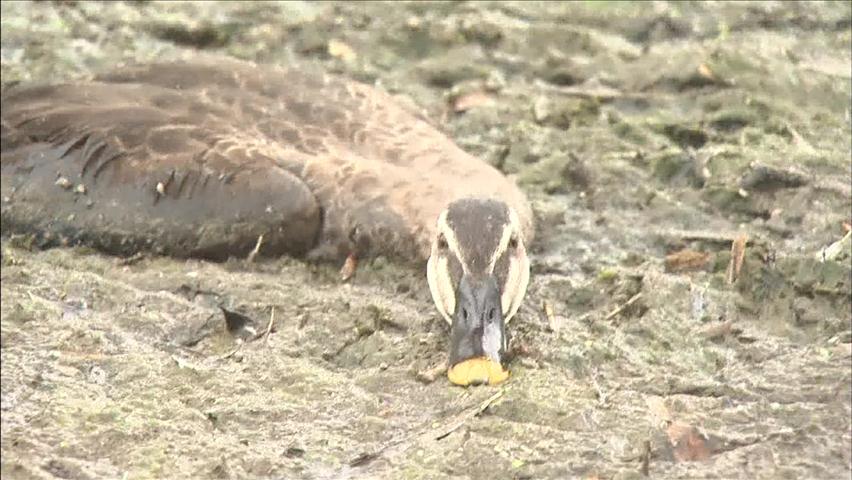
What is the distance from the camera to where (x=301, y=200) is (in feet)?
20.1

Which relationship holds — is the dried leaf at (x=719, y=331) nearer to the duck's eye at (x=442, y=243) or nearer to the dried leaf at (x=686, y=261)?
the dried leaf at (x=686, y=261)

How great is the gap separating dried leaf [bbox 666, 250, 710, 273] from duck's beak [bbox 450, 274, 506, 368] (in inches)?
51.0

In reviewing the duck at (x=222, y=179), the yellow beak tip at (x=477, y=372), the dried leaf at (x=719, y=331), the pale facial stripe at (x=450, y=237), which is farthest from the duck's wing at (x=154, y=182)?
the dried leaf at (x=719, y=331)

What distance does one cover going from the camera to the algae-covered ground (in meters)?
4.57

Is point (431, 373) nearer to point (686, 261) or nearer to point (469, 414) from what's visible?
point (469, 414)

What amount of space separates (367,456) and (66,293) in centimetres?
198

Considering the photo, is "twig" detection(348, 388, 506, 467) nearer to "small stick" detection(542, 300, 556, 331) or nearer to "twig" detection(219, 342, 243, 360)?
"small stick" detection(542, 300, 556, 331)

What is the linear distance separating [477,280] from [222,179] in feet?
5.24

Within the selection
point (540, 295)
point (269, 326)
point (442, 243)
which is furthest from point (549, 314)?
point (269, 326)

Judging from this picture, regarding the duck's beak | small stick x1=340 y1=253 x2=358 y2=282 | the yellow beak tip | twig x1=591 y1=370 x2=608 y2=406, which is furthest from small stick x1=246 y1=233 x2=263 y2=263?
twig x1=591 y1=370 x2=608 y2=406

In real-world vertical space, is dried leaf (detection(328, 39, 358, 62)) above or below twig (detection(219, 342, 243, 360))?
above

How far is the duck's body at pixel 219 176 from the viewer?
6.17m

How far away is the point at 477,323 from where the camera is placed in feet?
16.6

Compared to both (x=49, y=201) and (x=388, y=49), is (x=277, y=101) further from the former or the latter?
(x=388, y=49)
